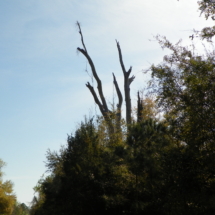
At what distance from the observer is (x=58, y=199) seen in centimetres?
2092

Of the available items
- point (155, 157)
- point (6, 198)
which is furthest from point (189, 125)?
point (6, 198)

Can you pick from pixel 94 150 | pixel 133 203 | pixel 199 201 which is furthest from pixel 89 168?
pixel 199 201

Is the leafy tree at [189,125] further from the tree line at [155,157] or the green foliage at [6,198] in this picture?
the green foliage at [6,198]

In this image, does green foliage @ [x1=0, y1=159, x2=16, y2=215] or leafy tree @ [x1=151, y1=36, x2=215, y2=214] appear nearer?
leafy tree @ [x1=151, y1=36, x2=215, y2=214]

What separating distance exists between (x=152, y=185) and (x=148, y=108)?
9.81m

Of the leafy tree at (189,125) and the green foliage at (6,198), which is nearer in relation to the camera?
the leafy tree at (189,125)

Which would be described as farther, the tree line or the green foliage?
the green foliage

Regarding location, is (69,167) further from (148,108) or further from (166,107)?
A: (166,107)

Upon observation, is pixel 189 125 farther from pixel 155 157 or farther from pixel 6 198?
pixel 6 198

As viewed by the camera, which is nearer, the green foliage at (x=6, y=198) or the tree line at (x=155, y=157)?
the tree line at (x=155, y=157)

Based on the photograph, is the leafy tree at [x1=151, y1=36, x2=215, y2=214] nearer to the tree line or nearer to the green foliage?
the tree line

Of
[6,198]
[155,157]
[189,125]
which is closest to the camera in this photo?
[189,125]

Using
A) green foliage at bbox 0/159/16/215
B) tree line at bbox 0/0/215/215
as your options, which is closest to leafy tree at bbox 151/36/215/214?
tree line at bbox 0/0/215/215

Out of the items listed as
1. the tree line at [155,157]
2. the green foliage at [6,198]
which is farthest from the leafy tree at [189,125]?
the green foliage at [6,198]
